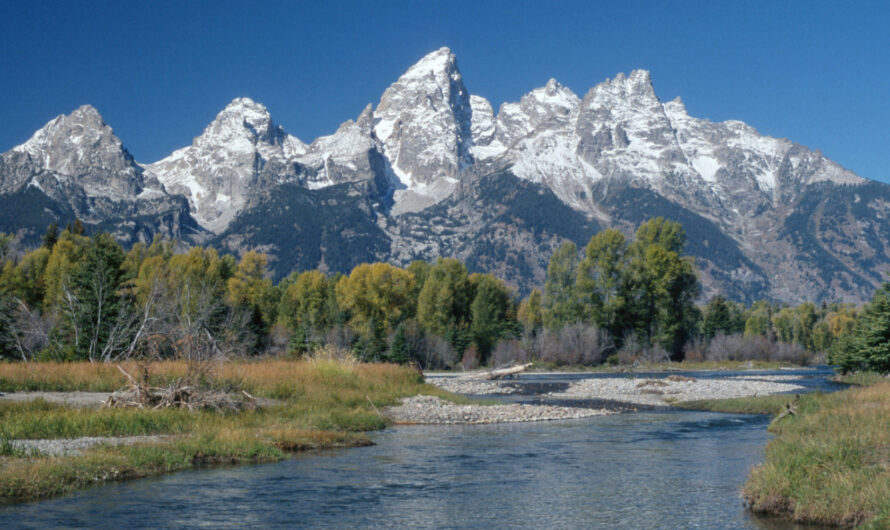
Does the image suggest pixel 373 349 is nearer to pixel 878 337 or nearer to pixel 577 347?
pixel 577 347

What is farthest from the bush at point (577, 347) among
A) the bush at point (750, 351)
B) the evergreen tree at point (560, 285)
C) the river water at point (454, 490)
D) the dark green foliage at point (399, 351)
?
the river water at point (454, 490)

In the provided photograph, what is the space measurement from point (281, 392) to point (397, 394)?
7.82m

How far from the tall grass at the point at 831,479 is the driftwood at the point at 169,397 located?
62.8ft

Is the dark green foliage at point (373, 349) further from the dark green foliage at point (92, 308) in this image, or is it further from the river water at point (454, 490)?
the river water at point (454, 490)

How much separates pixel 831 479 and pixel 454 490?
350 inches

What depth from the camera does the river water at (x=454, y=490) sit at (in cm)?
1631

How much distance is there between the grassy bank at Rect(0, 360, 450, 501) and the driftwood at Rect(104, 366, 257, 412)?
0.60 m

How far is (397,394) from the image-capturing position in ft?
137

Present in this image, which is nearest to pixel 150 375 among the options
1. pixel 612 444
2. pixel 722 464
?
pixel 612 444

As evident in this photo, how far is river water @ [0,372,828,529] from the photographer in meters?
16.3

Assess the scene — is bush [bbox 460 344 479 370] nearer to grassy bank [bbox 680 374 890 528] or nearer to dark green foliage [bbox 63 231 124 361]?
dark green foliage [bbox 63 231 124 361]

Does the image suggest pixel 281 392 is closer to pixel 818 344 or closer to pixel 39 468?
pixel 39 468

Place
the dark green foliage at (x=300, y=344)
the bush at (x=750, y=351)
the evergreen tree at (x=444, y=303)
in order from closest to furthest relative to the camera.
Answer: the dark green foliage at (x=300, y=344) → the evergreen tree at (x=444, y=303) → the bush at (x=750, y=351)

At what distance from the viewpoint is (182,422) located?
26516 millimetres
